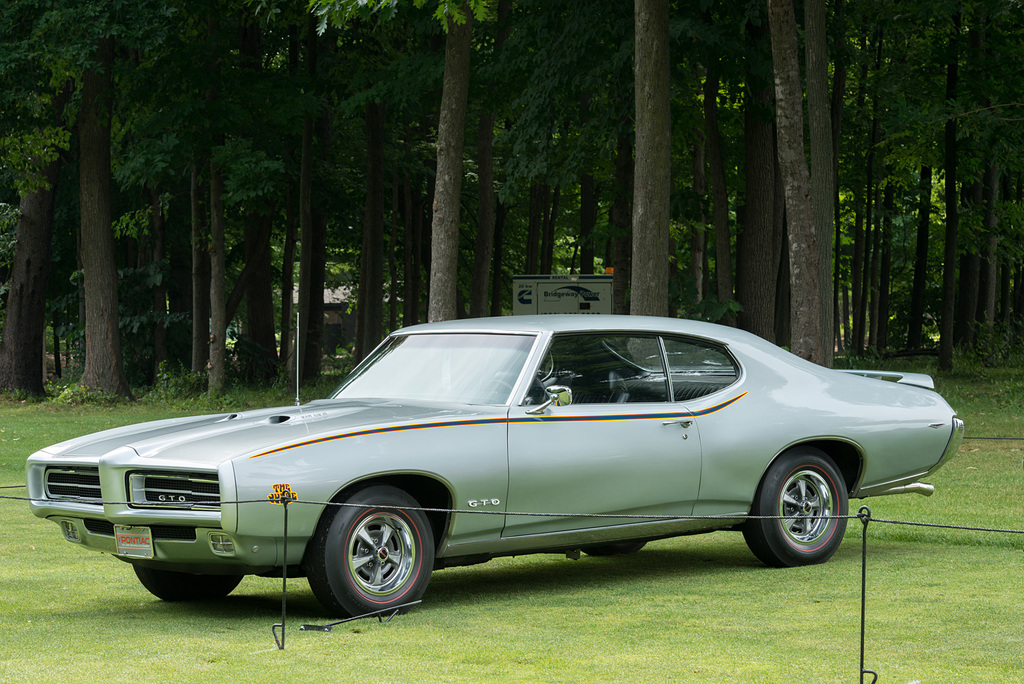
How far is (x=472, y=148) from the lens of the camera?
37562mm

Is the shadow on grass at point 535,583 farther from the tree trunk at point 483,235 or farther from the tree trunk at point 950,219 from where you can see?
the tree trunk at point 950,219

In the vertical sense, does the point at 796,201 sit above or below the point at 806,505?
above

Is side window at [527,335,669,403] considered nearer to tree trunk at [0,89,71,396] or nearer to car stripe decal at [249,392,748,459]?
car stripe decal at [249,392,748,459]

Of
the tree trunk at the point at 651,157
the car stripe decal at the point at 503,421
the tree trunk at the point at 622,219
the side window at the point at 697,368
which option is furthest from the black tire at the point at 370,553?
the tree trunk at the point at 622,219

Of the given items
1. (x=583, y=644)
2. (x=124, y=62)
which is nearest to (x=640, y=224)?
(x=583, y=644)

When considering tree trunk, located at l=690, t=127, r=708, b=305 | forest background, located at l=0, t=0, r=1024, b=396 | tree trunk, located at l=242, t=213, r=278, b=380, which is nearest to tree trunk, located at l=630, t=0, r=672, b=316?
forest background, located at l=0, t=0, r=1024, b=396

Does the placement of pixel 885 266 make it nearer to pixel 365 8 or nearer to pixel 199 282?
pixel 199 282

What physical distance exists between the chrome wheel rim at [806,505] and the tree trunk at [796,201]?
20.3ft

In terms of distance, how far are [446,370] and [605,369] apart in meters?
1.03

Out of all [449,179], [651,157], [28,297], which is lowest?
[28,297]

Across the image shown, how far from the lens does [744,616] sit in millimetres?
6668

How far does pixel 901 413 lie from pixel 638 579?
2374mm

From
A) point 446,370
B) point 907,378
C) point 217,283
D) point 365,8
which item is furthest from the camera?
point 217,283

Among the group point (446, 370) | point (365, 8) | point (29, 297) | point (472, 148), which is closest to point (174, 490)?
point (446, 370)
